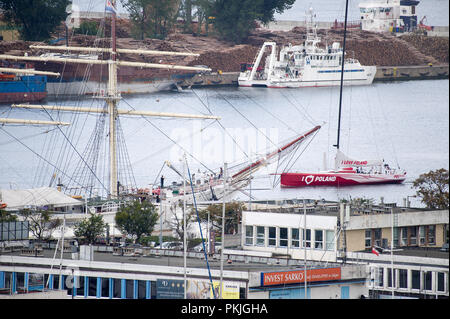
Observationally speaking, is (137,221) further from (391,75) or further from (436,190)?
(391,75)

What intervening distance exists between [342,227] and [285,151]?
21.0 meters

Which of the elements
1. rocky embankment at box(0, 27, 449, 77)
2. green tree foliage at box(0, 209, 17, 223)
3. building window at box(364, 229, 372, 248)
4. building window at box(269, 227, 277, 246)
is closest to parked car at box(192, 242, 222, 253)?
building window at box(269, 227, 277, 246)

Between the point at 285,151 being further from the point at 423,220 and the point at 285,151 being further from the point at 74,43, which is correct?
the point at 74,43

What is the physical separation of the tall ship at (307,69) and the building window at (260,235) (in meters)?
51.8

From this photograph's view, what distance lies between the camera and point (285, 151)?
131 ft

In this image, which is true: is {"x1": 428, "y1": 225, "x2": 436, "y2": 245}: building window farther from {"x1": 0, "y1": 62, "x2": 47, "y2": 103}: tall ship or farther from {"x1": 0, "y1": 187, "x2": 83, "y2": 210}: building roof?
{"x1": 0, "y1": 62, "x2": 47, "y2": 103}: tall ship

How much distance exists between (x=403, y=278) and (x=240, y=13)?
5153cm

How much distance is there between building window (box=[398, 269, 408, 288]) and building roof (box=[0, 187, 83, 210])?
14.3m

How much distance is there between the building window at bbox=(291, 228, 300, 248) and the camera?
64.3ft

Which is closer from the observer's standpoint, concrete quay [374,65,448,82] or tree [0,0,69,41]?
tree [0,0,69,41]

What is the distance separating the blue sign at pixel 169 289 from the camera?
53.0 ft

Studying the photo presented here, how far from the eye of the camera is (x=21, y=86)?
54656 millimetres
